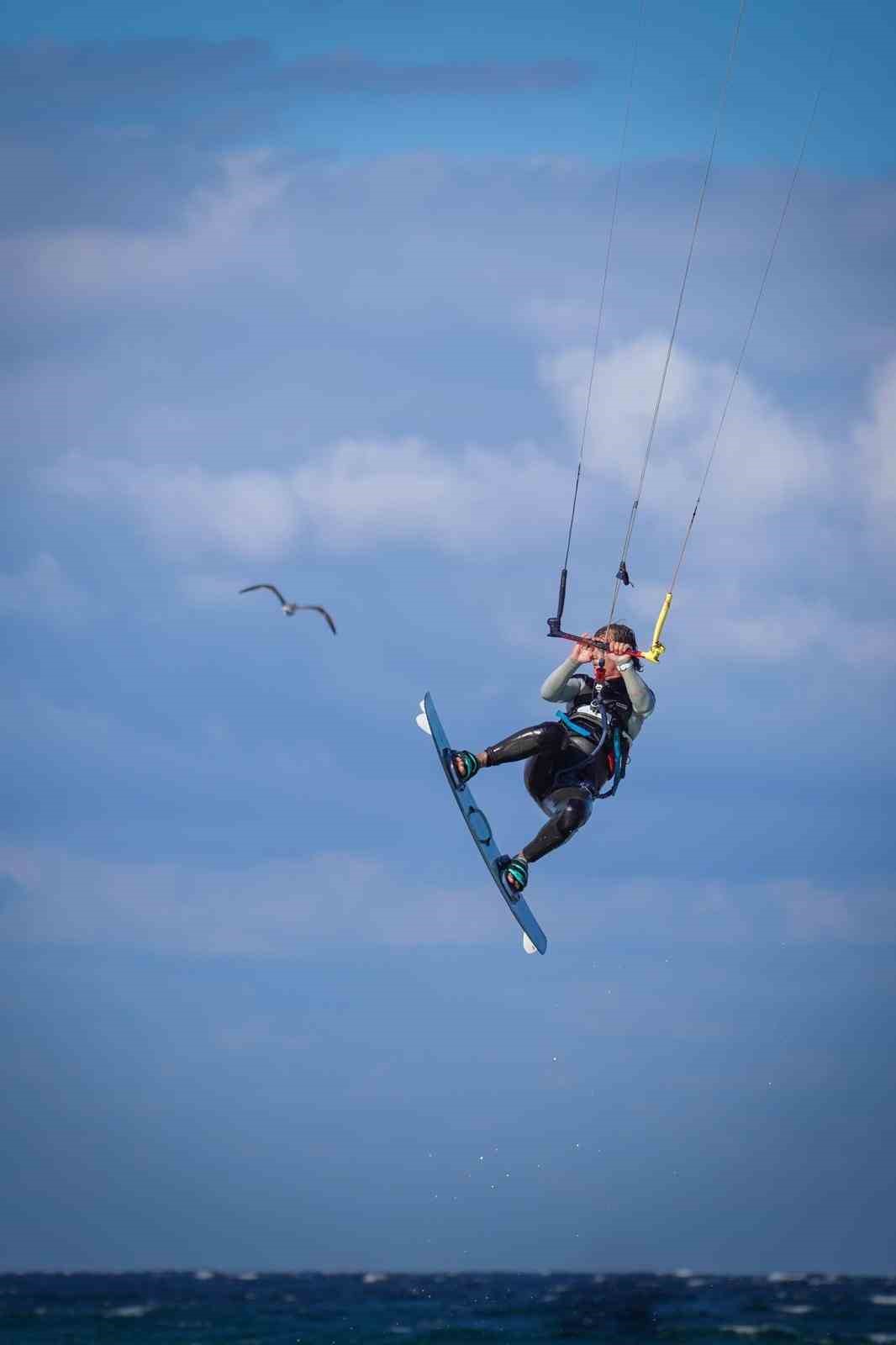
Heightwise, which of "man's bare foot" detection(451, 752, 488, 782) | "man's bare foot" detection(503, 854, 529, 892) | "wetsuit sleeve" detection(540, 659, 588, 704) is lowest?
"man's bare foot" detection(503, 854, 529, 892)

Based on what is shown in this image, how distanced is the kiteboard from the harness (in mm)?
894

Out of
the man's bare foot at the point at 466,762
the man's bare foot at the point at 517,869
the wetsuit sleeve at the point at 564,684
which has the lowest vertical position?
the man's bare foot at the point at 517,869

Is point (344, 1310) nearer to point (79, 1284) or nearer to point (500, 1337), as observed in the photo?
point (500, 1337)

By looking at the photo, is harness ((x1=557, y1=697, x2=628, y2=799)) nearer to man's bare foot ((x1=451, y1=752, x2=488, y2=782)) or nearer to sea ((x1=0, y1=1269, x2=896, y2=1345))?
man's bare foot ((x1=451, y1=752, x2=488, y2=782))

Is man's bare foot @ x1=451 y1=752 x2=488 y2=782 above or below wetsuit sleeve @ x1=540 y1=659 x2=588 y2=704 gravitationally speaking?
→ below

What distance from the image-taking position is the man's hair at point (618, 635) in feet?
60.1

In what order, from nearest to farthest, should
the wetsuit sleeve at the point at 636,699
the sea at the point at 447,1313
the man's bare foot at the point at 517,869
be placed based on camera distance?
1. the wetsuit sleeve at the point at 636,699
2. the man's bare foot at the point at 517,869
3. the sea at the point at 447,1313

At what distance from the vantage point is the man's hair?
18328 millimetres

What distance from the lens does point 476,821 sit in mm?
19109

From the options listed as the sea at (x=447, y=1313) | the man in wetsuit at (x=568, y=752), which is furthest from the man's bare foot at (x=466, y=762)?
the sea at (x=447, y=1313)

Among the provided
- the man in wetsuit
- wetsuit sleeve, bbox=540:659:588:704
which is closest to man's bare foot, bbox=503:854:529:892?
the man in wetsuit

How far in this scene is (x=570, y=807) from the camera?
18.5 meters

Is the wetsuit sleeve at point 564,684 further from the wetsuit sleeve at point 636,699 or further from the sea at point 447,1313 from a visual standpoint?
the sea at point 447,1313

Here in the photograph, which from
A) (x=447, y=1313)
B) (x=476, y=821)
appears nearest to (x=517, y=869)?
(x=476, y=821)
